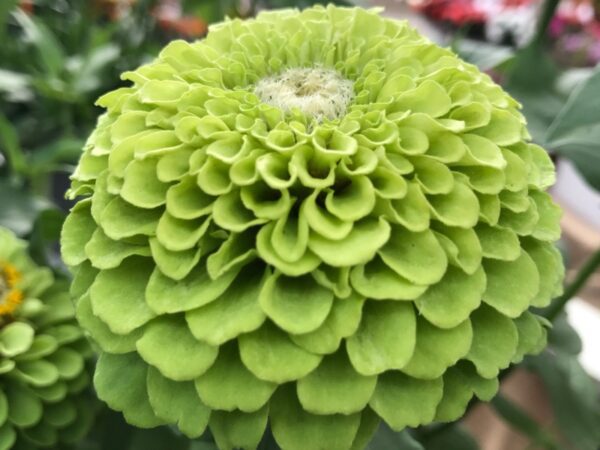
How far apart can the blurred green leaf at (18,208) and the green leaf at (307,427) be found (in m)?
0.29

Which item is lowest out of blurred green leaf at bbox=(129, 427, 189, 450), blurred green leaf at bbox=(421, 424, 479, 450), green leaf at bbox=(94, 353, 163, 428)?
blurred green leaf at bbox=(421, 424, 479, 450)

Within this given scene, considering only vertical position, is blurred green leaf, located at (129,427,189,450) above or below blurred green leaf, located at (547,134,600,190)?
below

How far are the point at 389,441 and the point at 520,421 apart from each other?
235 mm

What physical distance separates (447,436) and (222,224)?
0.32 m

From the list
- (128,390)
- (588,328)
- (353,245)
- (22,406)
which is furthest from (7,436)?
(588,328)

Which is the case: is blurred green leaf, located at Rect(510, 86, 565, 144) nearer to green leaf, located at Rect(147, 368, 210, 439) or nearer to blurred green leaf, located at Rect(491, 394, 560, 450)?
blurred green leaf, located at Rect(491, 394, 560, 450)

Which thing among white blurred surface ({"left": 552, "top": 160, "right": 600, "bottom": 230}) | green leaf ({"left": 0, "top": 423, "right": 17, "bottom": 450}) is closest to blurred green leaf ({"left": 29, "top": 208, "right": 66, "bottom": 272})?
green leaf ({"left": 0, "top": 423, "right": 17, "bottom": 450})

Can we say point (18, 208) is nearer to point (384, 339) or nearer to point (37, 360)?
point (37, 360)

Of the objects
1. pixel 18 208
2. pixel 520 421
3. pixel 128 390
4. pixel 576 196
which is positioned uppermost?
pixel 128 390

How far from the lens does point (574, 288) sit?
0.40 metres

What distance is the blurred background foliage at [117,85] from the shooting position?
38cm

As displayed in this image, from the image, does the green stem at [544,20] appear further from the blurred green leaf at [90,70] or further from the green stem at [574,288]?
the blurred green leaf at [90,70]

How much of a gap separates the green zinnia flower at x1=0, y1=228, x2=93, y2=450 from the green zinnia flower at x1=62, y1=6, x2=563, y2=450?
0.34 feet

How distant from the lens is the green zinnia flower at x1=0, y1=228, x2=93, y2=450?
1.16 ft
